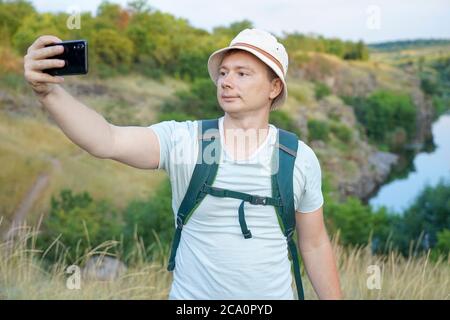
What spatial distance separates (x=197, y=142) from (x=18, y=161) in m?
5.14

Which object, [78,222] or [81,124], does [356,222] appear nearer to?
[78,222]

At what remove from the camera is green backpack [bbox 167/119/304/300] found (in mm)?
1783

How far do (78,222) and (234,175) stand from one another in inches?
171

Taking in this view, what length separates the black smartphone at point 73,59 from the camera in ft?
5.12

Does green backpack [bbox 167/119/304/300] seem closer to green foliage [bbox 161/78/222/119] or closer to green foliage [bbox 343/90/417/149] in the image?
green foliage [bbox 161/78/222/119]

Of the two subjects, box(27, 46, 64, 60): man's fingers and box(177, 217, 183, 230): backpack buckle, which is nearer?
box(27, 46, 64, 60): man's fingers

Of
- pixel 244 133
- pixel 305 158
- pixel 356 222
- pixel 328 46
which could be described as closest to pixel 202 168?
pixel 244 133

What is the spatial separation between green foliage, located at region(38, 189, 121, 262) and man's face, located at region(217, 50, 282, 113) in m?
3.86

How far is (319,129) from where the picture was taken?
284 inches

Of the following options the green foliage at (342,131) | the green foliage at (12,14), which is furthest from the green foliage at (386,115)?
the green foliage at (12,14)

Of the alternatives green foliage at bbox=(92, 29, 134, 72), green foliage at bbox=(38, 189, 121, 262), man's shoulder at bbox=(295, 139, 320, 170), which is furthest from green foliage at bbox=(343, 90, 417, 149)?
man's shoulder at bbox=(295, 139, 320, 170)

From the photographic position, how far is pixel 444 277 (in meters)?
4.13

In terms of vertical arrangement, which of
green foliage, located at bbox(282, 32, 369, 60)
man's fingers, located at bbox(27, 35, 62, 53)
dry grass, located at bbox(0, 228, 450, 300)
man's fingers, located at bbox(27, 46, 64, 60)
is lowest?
dry grass, located at bbox(0, 228, 450, 300)

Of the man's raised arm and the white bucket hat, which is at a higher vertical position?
the white bucket hat
